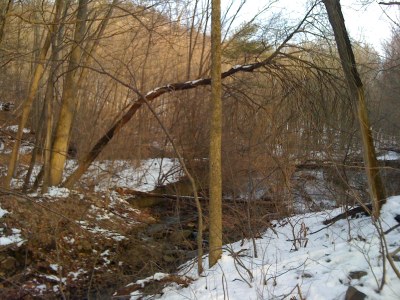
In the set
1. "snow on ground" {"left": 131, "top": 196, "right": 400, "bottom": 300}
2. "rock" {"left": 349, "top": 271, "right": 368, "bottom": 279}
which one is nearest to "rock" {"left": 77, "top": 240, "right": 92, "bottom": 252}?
"snow on ground" {"left": 131, "top": 196, "right": 400, "bottom": 300}

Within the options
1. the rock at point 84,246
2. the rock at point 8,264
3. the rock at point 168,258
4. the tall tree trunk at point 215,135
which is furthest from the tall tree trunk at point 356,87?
the rock at point 8,264

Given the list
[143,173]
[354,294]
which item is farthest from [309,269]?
[143,173]

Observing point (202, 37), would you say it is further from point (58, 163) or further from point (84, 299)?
point (84, 299)

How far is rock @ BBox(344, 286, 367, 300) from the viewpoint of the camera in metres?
4.23

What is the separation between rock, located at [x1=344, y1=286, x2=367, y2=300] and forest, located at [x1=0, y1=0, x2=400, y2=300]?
5 cm

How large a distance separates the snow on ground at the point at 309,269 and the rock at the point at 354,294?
0.07 meters

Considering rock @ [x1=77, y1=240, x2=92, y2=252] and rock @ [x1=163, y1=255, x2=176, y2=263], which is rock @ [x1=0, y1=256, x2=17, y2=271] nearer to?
rock @ [x1=77, y1=240, x2=92, y2=252]

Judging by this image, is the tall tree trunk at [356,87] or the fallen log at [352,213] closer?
the tall tree trunk at [356,87]

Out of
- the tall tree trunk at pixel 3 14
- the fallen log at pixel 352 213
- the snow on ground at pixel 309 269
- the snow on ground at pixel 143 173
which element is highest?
the tall tree trunk at pixel 3 14

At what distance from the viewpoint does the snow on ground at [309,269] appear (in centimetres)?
462

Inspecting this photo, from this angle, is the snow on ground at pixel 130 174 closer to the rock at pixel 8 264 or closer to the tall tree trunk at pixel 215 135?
the rock at pixel 8 264

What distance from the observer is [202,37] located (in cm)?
1794

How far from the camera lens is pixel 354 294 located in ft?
14.0

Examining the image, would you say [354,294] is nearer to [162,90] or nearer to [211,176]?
[211,176]
